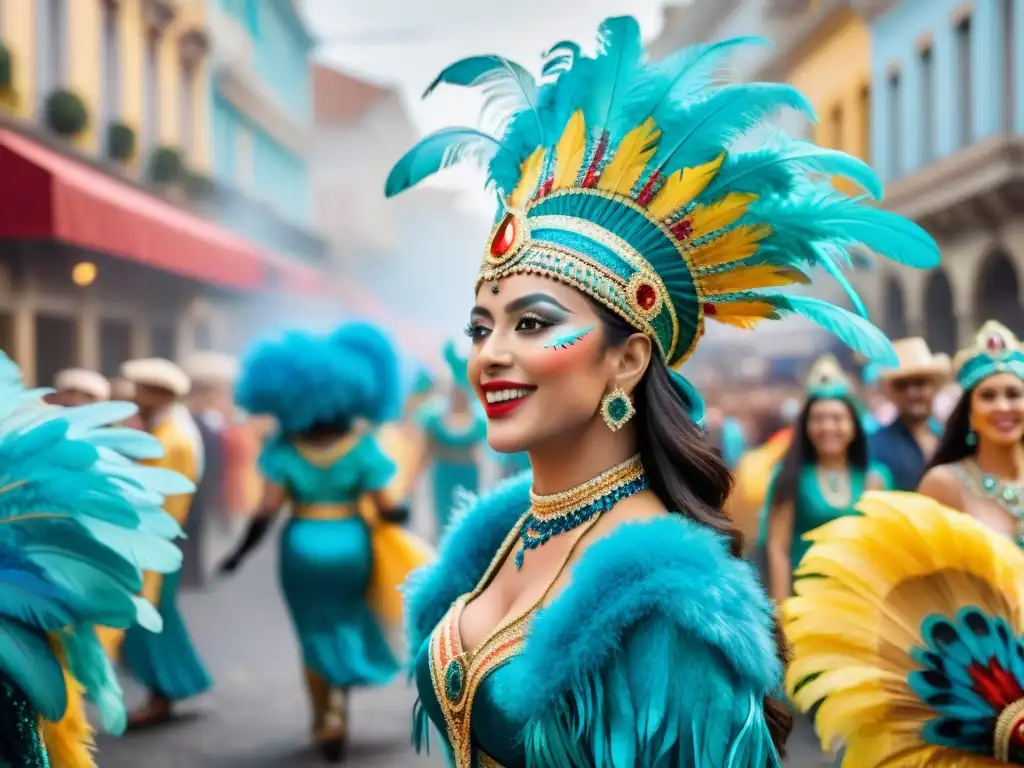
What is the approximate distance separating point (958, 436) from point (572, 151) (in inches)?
87.8

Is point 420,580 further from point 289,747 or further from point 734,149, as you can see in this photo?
point 289,747

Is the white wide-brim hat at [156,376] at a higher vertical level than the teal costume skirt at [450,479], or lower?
higher

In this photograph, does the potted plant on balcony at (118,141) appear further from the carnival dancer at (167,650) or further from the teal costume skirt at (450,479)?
the carnival dancer at (167,650)

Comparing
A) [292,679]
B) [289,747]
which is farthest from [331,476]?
[292,679]

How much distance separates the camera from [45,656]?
2291 mm

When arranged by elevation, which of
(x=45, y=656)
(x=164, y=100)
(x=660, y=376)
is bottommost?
(x=45, y=656)

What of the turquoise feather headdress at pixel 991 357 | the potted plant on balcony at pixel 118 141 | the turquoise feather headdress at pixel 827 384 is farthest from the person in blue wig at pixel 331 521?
the potted plant on balcony at pixel 118 141

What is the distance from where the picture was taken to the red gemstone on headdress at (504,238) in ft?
6.81

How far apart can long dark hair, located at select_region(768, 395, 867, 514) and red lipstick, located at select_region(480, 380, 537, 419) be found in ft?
12.8

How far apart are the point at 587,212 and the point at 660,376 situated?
352 mm

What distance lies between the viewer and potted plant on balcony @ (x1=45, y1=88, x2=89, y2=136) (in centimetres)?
836

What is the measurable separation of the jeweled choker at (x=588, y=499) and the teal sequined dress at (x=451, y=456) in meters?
7.89

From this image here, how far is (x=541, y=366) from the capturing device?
1.96m

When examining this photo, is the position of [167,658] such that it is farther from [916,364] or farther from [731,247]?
[731,247]
